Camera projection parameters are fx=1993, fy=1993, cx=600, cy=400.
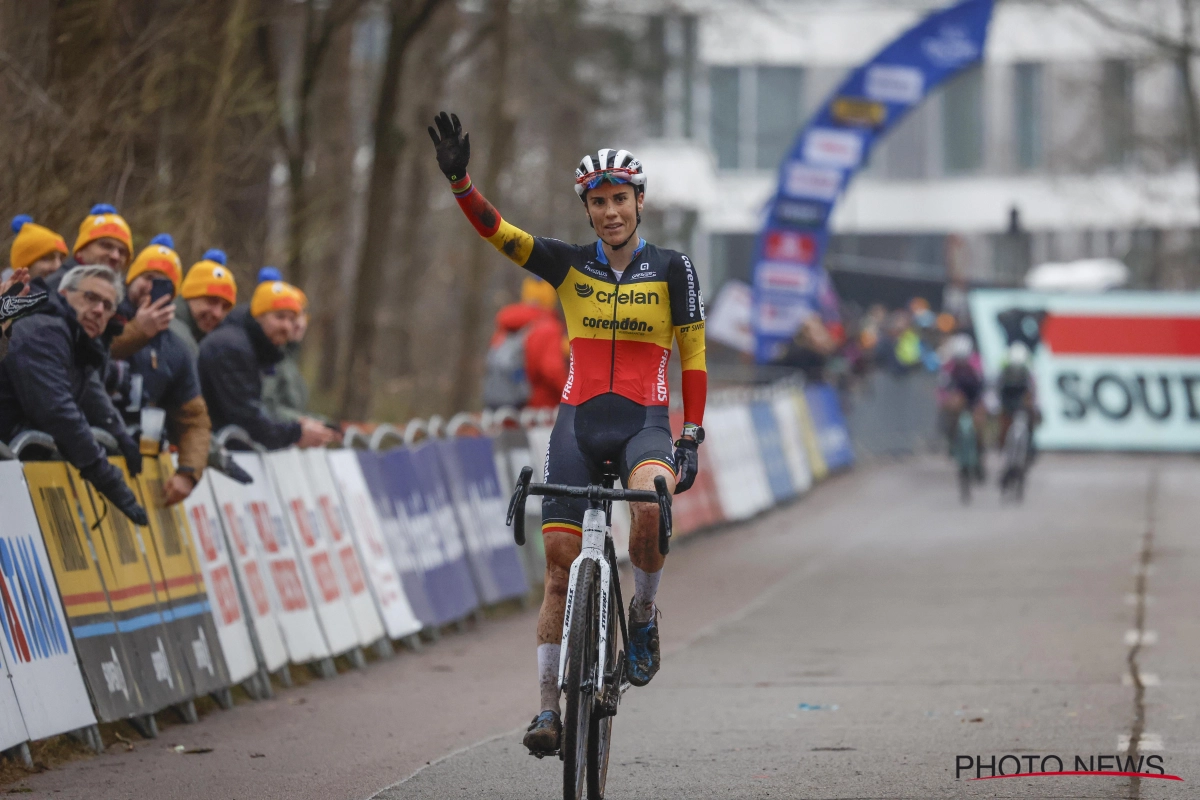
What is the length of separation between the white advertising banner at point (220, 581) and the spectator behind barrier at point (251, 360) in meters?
0.81

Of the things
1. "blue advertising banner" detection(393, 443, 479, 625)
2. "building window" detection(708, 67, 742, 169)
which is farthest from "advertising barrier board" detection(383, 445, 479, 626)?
"building window" detection(708, 67, 742, 169)

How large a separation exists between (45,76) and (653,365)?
7.21m

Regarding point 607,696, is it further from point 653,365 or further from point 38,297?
point 38,297

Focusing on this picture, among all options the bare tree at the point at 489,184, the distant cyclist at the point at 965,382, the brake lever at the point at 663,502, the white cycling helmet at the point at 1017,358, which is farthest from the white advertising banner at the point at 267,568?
the distant cyclist at the point at 965,382

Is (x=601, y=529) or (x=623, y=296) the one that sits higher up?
(x=623, y=296)

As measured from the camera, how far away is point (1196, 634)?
1244 centimetres

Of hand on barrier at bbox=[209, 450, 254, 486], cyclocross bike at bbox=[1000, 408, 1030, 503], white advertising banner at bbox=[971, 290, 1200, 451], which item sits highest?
hand on barrier at bbox=[209, 450, 254, 486]

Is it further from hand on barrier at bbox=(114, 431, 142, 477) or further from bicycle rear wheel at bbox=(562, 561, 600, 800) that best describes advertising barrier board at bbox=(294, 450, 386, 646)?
bicycle rear wheel at bbox=(562, 561, 600, 800)

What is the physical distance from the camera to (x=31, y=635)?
809 centimetres

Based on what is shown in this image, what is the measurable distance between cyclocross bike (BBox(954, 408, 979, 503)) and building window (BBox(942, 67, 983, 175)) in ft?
139

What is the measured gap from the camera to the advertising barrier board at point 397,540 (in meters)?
12.4

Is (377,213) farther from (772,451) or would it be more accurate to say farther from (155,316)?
(155,316)

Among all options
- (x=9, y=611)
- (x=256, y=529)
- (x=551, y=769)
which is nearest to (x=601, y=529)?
(x=551, y=769)

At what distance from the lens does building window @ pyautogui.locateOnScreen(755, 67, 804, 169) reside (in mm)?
65250
